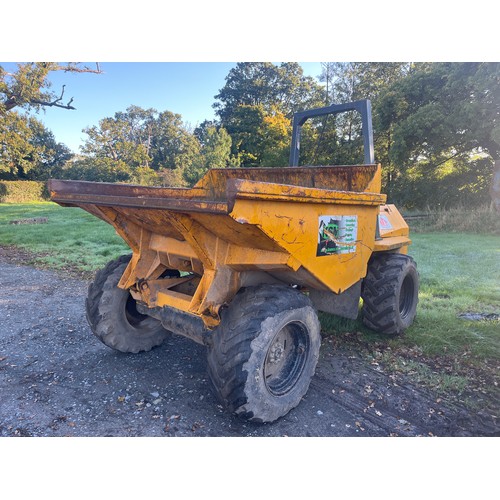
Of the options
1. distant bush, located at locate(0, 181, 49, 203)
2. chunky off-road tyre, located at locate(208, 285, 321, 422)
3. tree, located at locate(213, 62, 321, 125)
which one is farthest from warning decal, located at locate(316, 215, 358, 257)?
distant bush, located at locate(0, 181, 49, 203)

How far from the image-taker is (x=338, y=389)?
2.76 meters

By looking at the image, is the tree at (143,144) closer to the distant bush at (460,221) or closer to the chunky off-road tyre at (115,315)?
the distant bush at (460,221)

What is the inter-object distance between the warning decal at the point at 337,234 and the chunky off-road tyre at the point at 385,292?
31.1 inches

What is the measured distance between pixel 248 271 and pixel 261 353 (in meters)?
0.55

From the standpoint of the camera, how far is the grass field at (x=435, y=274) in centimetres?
353

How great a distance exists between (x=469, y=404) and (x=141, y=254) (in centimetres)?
248

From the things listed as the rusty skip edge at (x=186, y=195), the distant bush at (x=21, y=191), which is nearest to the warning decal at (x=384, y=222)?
the rusty skip edge at (x=186, y=195)

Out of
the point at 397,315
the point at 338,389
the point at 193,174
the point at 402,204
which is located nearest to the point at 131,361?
the point at 338,389

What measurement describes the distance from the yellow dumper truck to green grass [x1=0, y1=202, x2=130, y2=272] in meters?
4.12

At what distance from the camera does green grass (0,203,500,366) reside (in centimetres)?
357

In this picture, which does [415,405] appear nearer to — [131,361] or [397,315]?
[397,315]

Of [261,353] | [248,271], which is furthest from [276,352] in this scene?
[248,271]

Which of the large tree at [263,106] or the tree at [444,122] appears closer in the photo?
the tree at [444,122]

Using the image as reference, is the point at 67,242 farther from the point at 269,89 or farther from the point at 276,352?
the point at 269,89
